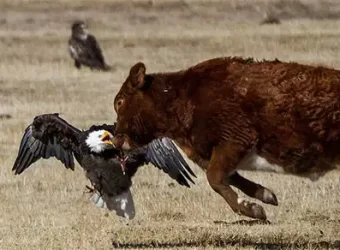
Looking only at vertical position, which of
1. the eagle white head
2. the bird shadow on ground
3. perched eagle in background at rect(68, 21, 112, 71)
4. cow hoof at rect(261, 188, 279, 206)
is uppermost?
cow hoof at rect(261, 188, 279, 206)

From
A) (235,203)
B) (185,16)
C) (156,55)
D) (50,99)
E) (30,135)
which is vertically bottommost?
(185,16)

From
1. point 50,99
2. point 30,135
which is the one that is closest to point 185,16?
point 50,99

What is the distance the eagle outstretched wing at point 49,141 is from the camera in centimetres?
938

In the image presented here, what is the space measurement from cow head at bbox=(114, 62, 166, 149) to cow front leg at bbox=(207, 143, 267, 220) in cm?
51

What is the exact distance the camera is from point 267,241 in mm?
8570

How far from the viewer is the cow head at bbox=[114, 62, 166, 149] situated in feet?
26.5

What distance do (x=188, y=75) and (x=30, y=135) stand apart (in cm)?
214

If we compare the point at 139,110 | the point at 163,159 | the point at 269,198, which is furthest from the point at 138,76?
the point at 269,198

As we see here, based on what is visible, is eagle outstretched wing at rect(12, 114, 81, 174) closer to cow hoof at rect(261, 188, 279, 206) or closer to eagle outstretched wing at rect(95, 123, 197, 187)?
eagle outstretched wing at rect(95, 123, 197, 187)

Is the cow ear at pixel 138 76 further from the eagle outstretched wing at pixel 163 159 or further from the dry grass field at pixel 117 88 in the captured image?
the dry grass field at pixel 117 88

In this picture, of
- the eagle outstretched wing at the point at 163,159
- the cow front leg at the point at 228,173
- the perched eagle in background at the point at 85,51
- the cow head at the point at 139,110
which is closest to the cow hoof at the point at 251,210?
the cow front leg at the point at 228,173

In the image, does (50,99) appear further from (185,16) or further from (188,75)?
(185,16)

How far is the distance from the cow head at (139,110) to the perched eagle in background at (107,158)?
1.55ft

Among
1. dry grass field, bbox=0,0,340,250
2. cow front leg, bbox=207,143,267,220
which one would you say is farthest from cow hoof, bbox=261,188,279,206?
dry grass field, bbox=0,0,340,250
